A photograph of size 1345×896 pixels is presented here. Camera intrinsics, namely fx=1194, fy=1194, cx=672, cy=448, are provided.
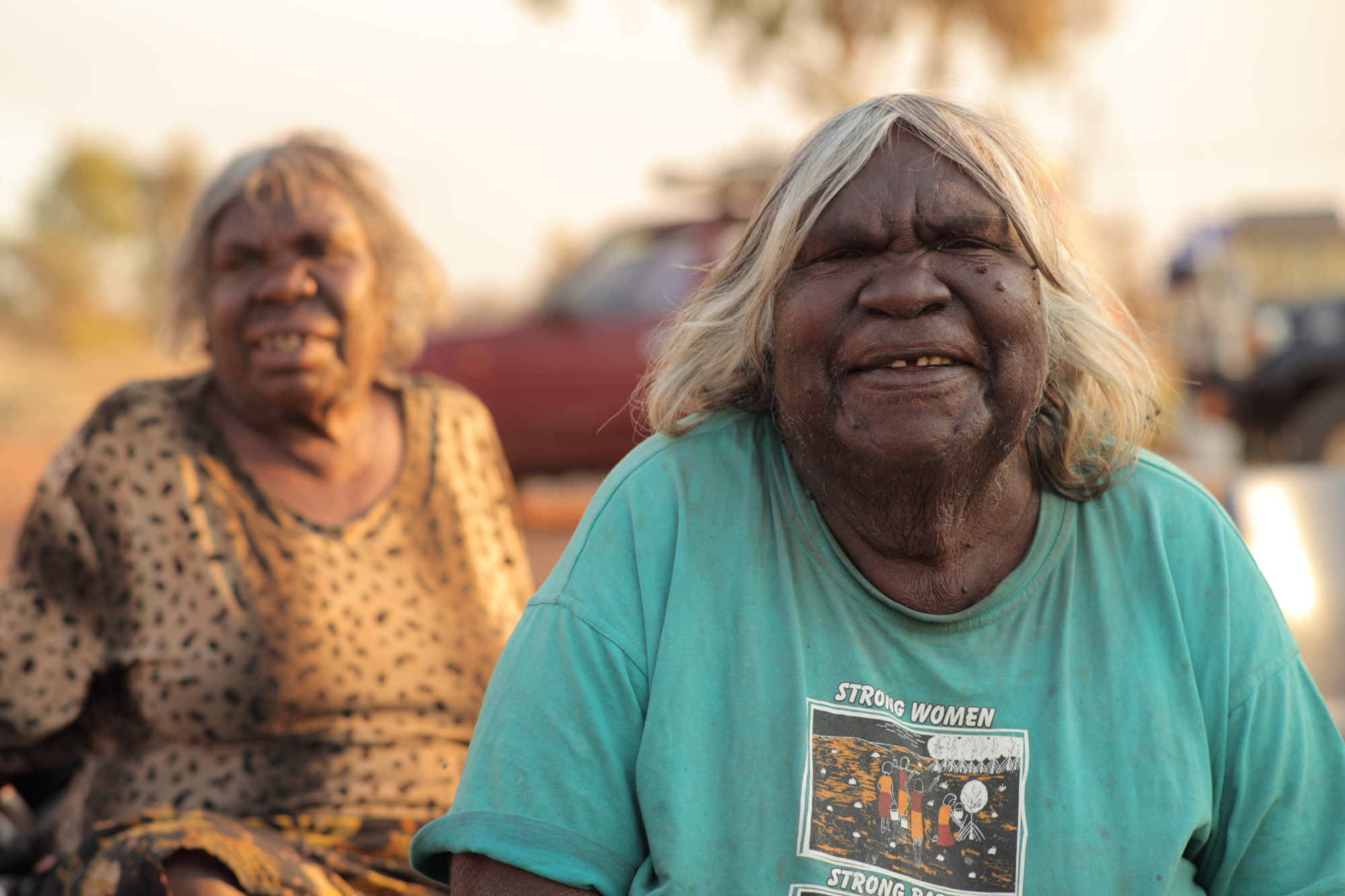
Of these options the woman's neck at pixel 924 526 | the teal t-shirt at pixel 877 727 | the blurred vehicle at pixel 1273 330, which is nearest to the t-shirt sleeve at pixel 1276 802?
the teal t-shirt at pixel 877 727

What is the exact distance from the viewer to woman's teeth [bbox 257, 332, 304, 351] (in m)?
2.34

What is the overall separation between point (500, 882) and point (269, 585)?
3.30 ft

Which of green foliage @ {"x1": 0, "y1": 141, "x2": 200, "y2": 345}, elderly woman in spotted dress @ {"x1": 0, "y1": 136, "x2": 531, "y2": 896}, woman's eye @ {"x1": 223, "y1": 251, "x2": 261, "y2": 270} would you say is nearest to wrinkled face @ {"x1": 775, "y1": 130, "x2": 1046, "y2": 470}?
elderly woman in spotted dress @ {"x1": 0, "y1": 136, "x2": 531, "y2": 896}

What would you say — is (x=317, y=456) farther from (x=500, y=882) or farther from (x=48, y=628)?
(x=500, y=882)

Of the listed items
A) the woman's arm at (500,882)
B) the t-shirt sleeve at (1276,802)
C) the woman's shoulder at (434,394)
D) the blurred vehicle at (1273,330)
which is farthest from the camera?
the blurred vehicle at (1273,330)

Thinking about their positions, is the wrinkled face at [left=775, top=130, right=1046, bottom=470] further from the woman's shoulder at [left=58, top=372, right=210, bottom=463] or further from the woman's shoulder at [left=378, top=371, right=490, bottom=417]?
the woman's shoulder at [left=58, top=372, right=210, bottom=463]

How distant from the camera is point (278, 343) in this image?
2346 millimetres

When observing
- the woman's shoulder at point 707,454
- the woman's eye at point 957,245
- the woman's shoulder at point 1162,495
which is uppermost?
the woman's eye at point 957,245

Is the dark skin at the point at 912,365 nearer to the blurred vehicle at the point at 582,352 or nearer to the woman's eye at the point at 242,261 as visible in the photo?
the woman's eye at the point at 242,261

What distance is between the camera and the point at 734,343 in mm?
1723

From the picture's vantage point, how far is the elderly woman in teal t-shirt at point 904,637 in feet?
4.57

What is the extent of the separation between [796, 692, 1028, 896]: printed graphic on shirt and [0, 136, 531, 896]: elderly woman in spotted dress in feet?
2.91

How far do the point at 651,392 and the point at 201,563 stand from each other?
0.95 metres

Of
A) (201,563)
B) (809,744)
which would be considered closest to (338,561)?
(201,563)
